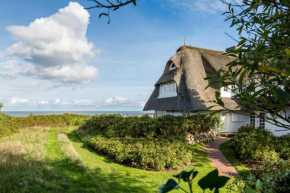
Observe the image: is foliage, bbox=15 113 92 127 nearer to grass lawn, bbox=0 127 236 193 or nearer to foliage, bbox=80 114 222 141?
foliage, bbox=80 114 222 141

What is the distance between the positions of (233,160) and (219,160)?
663mm

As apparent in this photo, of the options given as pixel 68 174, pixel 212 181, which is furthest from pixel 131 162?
pixel 212 181

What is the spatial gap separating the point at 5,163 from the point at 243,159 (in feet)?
32.8

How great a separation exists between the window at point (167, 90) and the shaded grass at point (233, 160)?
22.3 ft

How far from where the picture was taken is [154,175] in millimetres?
7754

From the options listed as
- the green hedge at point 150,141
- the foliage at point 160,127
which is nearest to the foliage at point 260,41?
the green hedge at point 150,141

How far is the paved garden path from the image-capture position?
327 inches

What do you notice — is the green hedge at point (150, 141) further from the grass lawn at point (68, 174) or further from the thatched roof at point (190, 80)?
the thatched roof at point (190, 80)

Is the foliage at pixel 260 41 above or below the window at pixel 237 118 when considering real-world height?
above

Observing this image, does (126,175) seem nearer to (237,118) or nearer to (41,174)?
(41,174)

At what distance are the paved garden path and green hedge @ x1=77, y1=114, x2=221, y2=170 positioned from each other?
1113mm

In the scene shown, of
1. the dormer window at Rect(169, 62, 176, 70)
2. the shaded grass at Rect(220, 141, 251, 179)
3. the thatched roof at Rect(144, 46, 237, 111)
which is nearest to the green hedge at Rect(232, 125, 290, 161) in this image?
the shaded grass at Rect(220, 141, 251, 179)

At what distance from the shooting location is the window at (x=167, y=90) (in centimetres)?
1856

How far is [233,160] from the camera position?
391 inches
